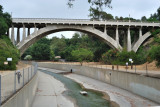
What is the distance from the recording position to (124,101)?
63.7 ft

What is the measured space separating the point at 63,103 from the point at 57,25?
126 feet

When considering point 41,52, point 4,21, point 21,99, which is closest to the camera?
point 21,99

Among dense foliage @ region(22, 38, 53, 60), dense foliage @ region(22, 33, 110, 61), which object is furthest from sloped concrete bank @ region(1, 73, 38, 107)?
dense foliage @ region(22, 38, 53, 60)

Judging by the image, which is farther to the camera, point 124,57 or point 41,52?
point 41,52

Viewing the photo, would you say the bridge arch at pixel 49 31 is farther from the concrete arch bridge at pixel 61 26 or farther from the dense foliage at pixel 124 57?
the dense foliage at pixel 124 57

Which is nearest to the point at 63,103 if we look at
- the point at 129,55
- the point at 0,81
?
the point at 0,81

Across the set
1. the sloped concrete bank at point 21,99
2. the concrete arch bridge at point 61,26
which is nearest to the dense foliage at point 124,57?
the concrete arch bridge at point 61,26

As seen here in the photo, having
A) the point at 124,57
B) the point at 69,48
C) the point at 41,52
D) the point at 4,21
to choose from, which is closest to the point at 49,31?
the point at 4,21

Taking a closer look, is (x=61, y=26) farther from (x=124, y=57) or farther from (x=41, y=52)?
(x=41, y=52)

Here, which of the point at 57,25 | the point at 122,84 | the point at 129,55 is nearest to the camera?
the point at 122,84

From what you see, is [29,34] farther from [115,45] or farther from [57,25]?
[115,45]

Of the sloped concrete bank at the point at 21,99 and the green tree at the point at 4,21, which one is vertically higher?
the green tree at the point at 4,21

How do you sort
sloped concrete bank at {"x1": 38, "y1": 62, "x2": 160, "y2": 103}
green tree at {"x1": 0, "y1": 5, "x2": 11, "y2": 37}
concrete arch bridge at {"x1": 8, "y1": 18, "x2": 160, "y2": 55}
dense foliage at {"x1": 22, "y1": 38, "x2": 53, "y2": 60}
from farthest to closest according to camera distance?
dense foliage at {"x1": 22, "y1": 38, "x2": 53, "y2": 60} → concrete arch bridge at {"x1": 8, "y1": 18, "x2": 160, "y2": 55} → green tree at {"x1": 0, "y1": 5, "x2": 11, "y2": 37} → sloped concrete bank at {"x1": 38, "y1": 62, "x2": 160, "y2": 103}

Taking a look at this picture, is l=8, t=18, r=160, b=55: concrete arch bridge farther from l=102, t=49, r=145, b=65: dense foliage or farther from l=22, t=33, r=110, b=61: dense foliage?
l=22, t=33, r=110, b=61: dense foliage
